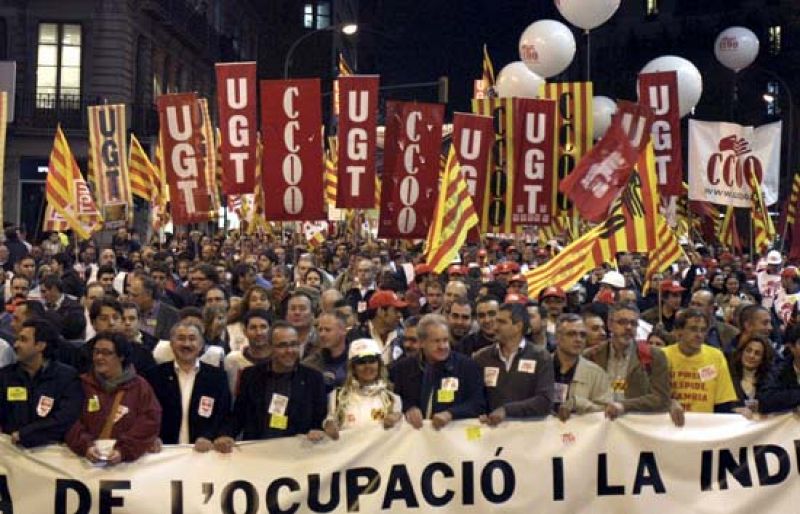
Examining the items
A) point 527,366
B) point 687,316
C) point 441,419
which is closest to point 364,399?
point 441,419

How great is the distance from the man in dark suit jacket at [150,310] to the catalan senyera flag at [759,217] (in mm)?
8860

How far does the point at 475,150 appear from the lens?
16328 millimetres

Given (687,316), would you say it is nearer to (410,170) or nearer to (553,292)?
(553,292)

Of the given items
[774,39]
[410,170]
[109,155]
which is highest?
[774,39]

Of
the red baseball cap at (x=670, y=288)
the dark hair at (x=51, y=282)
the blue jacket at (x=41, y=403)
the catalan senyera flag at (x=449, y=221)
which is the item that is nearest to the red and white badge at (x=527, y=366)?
the blue jacket at (x=41, y=403)

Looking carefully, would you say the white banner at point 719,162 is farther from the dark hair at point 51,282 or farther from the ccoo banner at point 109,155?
the dark hair at point 51,282

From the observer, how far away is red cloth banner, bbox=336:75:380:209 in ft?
47.2

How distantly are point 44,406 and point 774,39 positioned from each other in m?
60.2

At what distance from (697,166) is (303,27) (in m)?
66.3

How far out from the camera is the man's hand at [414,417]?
7.82 meters

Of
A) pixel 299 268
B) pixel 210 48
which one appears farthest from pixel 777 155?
pixel 210 48

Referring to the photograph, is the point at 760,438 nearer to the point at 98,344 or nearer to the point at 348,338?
the point at 348,338

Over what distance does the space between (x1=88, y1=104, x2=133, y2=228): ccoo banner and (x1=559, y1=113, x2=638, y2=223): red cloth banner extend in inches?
329

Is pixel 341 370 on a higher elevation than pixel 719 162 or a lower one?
lower
